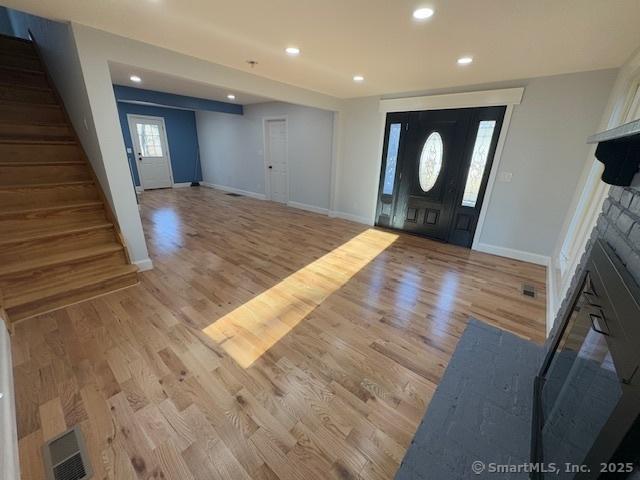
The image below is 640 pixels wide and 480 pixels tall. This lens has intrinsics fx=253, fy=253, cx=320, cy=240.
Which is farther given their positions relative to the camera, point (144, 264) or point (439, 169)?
point (439, 169)

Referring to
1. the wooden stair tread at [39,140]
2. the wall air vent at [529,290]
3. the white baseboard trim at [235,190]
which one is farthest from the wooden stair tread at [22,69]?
the wall air vent at [529,290]

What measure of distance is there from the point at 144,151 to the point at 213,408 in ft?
26.3

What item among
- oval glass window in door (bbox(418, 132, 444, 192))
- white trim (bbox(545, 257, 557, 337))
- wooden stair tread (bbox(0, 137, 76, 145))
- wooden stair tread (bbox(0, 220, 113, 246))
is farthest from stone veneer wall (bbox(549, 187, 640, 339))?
wooden stair tread (bbox(0, 137, 76, 145))

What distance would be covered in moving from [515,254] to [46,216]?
5674mm

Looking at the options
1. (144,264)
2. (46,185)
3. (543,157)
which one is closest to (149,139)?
(46,185)

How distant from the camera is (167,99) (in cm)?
520

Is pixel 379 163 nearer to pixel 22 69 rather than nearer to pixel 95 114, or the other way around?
pixel 95 114

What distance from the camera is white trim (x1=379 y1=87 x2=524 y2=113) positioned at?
3.20 m

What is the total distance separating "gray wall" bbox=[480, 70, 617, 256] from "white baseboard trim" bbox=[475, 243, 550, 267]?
5 centimetres

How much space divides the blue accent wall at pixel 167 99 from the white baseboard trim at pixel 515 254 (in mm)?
6185

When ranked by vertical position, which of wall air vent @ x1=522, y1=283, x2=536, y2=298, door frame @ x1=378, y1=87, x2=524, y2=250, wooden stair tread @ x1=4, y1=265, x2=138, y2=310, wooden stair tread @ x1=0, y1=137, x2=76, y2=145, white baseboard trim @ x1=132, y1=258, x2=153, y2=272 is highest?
door frame @ x1=378, y1=87, x2=524, y2=250

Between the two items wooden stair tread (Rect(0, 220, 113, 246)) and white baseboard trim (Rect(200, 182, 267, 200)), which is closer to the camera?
wooden stair tread (Rect(0, 220, 113, 246))

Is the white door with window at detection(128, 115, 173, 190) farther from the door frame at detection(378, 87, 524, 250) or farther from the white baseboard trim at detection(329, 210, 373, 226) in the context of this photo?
the door frame at detection(378, 87, 524, 250)

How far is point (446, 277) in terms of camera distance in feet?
10.1
